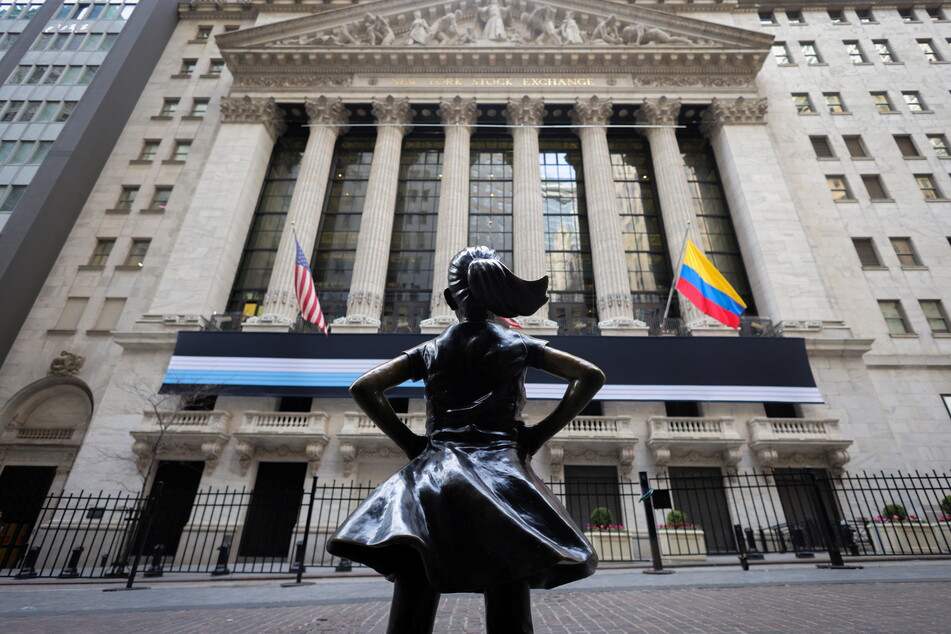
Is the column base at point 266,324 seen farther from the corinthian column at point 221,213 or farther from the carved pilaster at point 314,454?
the carved pilaster at point 314,454

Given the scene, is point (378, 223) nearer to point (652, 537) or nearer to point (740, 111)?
point (652, 537)

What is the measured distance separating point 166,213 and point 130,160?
5.62 meters

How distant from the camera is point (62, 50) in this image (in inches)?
1184

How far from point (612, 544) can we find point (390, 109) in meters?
24.9

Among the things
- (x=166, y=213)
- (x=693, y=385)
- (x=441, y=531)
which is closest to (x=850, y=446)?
(x=693, y=385)

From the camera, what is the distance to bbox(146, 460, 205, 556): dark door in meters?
19.0

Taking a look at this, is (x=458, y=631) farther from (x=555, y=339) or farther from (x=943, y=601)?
(x=555, y=339)

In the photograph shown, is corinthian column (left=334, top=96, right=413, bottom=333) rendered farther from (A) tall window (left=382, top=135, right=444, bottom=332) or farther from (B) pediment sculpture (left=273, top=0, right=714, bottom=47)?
(B) pediment sculpture (left=273, top=0, right=714, bottom=47)

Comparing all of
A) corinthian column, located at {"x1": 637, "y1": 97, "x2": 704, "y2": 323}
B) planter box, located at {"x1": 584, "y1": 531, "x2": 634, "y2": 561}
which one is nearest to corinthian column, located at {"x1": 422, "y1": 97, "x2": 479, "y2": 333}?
planter box, located at {"x1": 584, "y1": 531, "x2": 634, "y2": 561}

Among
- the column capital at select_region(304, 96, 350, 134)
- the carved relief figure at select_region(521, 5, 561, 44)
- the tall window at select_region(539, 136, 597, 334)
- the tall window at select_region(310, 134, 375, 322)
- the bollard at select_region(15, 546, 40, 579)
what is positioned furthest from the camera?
the carved relief figure at select_region(521, 5, 561, 44)

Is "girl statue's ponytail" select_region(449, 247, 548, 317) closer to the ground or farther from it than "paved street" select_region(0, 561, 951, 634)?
farther from it

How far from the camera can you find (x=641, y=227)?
26688 mm

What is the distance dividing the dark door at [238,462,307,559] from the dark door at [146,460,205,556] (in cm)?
261

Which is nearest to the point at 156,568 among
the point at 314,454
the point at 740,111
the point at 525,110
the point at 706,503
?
the point at 314,454
